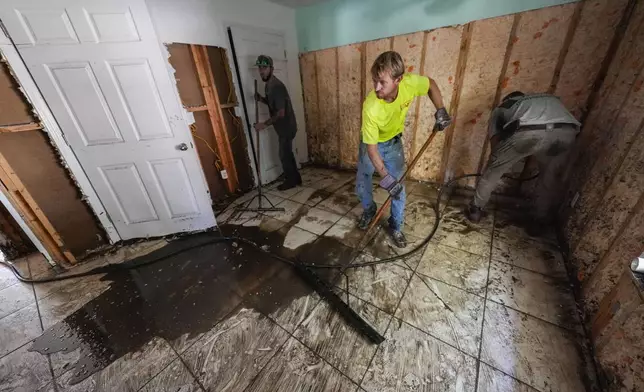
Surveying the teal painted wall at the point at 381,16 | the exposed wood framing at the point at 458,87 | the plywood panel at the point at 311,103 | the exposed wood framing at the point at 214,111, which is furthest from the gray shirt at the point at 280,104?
the exposed wood framing at the point at 458,87

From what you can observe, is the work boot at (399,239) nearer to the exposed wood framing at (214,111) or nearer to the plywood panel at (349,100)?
the plywood panel at (349,100)

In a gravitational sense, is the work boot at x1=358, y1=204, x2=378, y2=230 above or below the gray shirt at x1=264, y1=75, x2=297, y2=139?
below

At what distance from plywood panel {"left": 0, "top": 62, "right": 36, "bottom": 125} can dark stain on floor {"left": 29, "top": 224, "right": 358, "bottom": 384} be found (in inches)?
52.2

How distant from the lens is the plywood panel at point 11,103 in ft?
5.33

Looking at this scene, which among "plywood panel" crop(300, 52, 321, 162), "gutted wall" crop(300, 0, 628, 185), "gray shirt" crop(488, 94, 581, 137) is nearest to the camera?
"gray shirt" crop(488, 94, 581, 137)

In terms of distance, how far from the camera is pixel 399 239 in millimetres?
2098

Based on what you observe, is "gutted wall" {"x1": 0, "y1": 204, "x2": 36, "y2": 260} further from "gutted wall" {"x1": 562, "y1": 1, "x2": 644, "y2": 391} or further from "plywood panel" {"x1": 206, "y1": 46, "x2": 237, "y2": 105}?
"gutted wall" {"x1": 562, "y1": 1, "x2": 644, "y2": 391}

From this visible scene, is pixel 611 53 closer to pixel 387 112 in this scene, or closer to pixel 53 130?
pixel 387 112

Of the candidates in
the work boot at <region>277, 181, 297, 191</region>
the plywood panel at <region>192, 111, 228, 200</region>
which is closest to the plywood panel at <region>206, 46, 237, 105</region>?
the plywood panel at <region>192, 111, 228, 200</region>

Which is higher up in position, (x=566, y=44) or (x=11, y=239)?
(x=566, y=44)

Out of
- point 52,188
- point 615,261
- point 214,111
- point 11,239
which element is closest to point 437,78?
point 615,261

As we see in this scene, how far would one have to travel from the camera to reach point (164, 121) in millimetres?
2008

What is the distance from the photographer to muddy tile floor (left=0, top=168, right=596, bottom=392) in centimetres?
123

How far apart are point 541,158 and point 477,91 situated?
999mm
